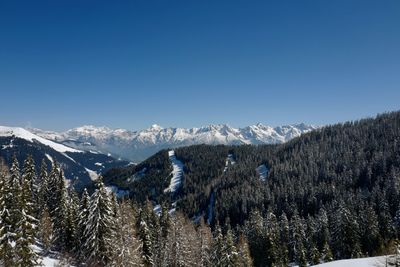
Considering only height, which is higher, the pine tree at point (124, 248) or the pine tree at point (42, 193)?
the pine tree at point (42, 193)

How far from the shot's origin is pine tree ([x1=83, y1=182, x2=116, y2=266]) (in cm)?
4569

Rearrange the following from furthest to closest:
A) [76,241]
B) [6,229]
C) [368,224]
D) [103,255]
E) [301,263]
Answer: [368,224], [301,263], [76,241], [103,255], [6,229]

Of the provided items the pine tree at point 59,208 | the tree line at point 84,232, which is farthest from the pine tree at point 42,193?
the pine tree at point 59,208

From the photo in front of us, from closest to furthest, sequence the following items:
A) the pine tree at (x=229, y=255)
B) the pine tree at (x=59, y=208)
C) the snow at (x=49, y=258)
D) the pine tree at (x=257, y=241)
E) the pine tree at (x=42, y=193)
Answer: the snow at (x=49, y=258), the pine tree at (x=229, y=255), the pine tree at (x=59, y=208), the pine tree at (x=42, y=193), the pine tree at (x=257, y=241)

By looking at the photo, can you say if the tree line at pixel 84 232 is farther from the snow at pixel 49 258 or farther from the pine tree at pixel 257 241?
the pine tree at pixel 257 241

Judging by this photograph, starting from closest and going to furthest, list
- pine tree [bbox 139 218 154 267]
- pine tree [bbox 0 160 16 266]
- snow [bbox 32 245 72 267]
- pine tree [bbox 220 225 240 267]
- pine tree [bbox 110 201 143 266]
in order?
1. pine tree [bbox 0 160 16 266]
2. pine tree [bbox 110 201 143 266]
3. snow [bbox 32 245 72 267]
4. pine tree [bbox 139 218 154 267]
5. pine tree [bbox 220 225 240 267]

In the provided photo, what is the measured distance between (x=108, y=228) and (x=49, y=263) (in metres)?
22.3

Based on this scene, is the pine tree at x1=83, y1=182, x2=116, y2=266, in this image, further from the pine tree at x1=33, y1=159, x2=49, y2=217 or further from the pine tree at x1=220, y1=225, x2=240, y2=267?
the pine tree at x1=33, y1=159, x2=49, y2=217

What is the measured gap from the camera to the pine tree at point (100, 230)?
4569 centimetres

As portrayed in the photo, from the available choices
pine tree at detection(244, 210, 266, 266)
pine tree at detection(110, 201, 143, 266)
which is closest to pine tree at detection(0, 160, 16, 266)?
pine tree at detection(110, 201, 143, 266)

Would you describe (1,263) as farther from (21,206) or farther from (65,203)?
(65,203)

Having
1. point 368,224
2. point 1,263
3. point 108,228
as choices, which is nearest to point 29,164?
point 1,263

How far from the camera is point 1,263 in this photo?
4756cm

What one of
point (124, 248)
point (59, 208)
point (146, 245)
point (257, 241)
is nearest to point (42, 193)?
point (59, 208)
